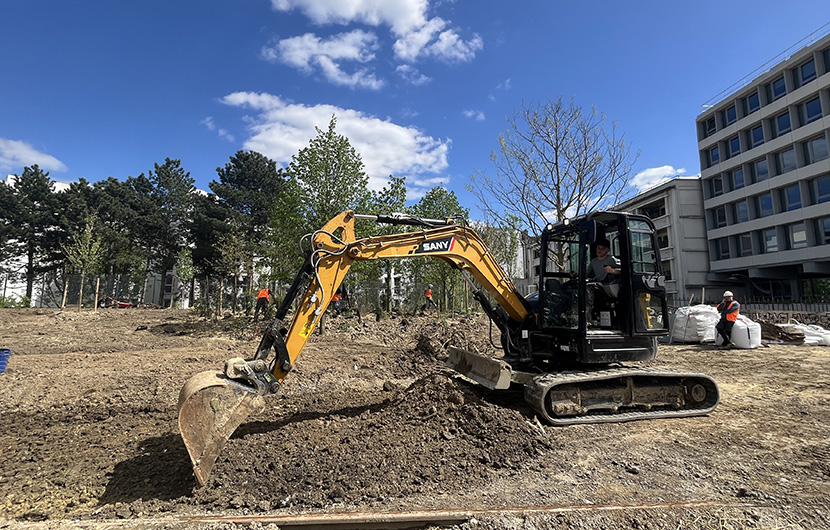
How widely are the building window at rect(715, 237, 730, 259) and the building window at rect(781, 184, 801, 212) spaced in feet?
19.0

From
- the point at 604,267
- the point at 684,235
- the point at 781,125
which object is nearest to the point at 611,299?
the point at 604,267

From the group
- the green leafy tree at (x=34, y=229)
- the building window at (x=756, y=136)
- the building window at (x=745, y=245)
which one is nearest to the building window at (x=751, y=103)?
the building window at (x=756, y=136)

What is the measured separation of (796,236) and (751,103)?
12.3 metres

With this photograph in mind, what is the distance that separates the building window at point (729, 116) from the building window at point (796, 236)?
11.2 meters

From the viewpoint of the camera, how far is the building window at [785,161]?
33.5 meters

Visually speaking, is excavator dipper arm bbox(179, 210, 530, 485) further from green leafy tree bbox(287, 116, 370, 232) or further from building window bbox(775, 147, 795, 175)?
building window bbox(775, 147, 795, 175)

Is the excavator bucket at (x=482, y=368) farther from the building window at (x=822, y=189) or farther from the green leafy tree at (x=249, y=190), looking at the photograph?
the building window at (x=822, y=189)

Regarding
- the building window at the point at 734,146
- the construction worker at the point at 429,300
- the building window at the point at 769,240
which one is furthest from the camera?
the building window at the point at 734,146

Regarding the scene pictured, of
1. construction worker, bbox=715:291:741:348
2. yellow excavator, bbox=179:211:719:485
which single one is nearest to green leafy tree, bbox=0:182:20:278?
yellow excavator, bbox=179:211:719:485

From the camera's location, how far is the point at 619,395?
20.4 ft

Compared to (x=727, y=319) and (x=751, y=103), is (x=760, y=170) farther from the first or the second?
(x=727, y=319)

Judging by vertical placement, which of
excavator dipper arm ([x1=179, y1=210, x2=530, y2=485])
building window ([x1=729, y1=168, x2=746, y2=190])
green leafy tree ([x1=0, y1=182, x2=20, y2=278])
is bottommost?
excavator dipper arm ([x1=179, y1=210, x2=530, y2=485])

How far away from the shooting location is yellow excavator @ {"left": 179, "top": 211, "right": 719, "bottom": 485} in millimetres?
5559

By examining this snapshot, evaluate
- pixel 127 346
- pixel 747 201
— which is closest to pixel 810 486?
pixel 127 346
